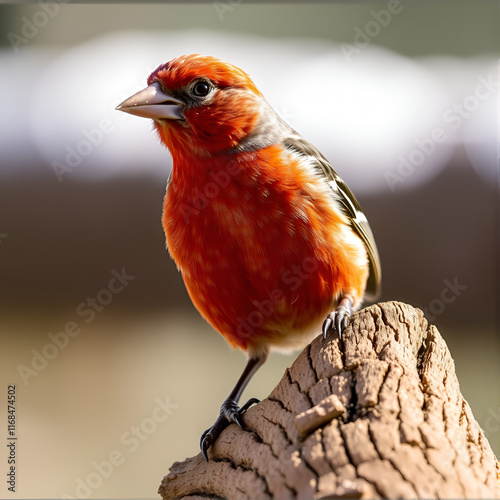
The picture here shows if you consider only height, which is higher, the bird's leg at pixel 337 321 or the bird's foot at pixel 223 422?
the bird's leg at pixel 337 321

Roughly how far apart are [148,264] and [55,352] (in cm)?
106

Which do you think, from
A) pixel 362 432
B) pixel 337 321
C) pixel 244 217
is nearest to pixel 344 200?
pixel 244 217

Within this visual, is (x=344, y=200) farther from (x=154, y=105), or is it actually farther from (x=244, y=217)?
(x=154, y=105)

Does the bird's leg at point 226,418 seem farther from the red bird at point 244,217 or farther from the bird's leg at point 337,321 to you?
the bird's leg at point 337,321

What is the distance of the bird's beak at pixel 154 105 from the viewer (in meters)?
2.48

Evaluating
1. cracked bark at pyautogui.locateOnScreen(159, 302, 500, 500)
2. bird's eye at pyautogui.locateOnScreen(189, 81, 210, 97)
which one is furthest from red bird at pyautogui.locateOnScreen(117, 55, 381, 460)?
cracked bark at pyautogui.locateOnScreen(159, 302, 500, 500)

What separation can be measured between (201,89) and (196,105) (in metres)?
0.08

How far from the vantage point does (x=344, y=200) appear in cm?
278

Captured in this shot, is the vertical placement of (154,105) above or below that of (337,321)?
above

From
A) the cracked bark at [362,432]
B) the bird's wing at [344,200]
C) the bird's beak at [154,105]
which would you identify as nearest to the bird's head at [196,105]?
the bird's beak at [154,105]

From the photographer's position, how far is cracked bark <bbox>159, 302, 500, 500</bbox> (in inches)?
60.4

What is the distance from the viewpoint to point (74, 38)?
3820 millimetres

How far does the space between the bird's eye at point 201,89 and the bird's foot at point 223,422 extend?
4.73ft

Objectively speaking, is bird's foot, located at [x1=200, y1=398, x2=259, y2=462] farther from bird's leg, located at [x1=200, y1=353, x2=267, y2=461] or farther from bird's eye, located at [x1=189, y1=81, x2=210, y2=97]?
bird's eye, located at [x1=189, y1=81, x2=210, y2=97]
